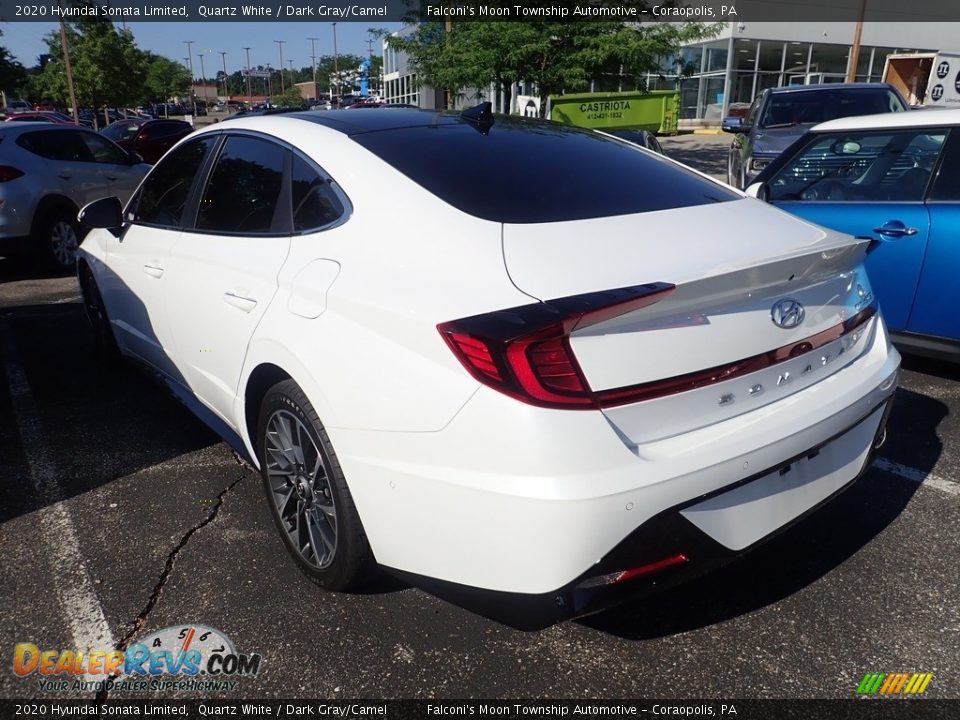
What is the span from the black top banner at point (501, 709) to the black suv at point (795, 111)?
7869 mm

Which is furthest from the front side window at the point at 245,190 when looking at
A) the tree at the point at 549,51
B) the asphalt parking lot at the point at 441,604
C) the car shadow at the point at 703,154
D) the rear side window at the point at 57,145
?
the car shadow at the point at 703,154

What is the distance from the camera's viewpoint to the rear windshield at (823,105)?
957cm

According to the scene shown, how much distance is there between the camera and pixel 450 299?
1.97m

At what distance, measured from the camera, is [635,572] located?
193cm

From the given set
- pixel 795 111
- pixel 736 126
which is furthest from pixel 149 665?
pixel 795 111

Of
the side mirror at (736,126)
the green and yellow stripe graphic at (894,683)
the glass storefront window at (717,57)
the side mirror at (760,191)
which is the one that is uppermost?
the glass storefront window at (717,57)

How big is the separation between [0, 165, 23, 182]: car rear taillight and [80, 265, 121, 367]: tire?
142 inches

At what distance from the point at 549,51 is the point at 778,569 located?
12.9 meters

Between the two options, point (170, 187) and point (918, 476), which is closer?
point (918, 476)

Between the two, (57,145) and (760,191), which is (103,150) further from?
(760,191)

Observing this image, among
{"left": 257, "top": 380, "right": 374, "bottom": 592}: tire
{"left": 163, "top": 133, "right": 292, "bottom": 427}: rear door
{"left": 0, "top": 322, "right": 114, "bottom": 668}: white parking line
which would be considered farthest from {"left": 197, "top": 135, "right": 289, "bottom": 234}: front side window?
{"left": 0, "top": 322, "right": 114, "bottom": 668}: white parking line

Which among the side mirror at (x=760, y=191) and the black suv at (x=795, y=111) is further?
the black suv at (x=795, y=111)

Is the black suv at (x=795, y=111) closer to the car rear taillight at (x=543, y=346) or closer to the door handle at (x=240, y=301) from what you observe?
the door handle at (x=240, y=301)

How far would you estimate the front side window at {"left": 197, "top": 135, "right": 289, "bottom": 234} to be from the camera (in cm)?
284
